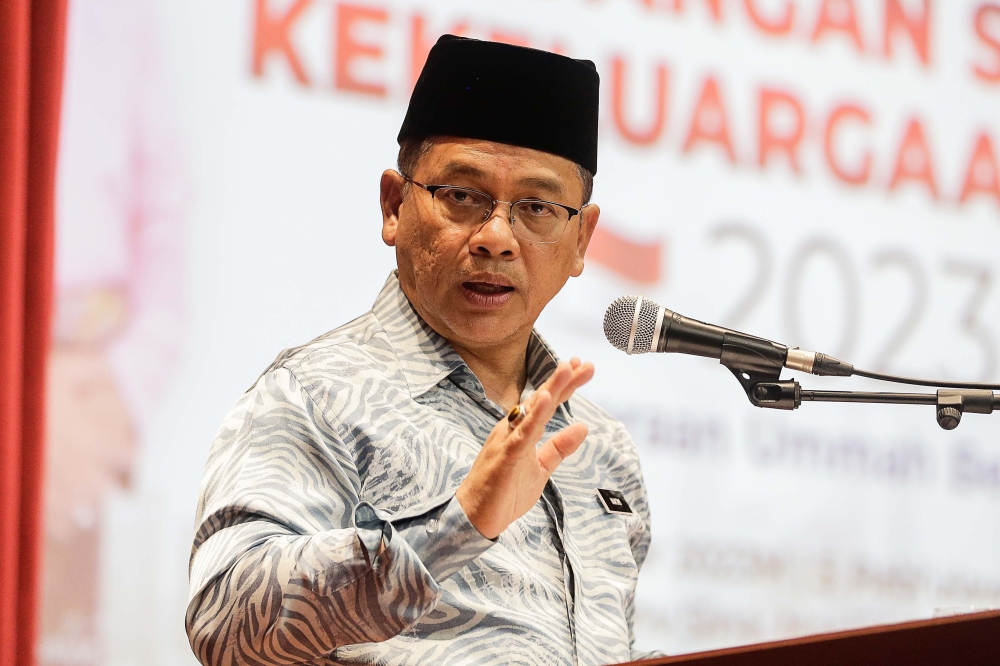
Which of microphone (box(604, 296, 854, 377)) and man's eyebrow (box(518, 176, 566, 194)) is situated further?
man's eyebrow (box(518, 176, 566, 194))

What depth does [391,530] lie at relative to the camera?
133 centimetres

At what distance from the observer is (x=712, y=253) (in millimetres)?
3205

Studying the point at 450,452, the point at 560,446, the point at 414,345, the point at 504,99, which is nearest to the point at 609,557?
the point at 450,452

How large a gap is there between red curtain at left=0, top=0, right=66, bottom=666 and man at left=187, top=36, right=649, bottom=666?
0.91m

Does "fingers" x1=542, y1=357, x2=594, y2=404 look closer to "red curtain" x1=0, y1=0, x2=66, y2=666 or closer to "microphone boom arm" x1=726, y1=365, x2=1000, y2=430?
"microphone boom arm" x1=726, y1=365, x2=1000, y2=430

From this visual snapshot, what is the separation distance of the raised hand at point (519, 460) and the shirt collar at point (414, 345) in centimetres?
47

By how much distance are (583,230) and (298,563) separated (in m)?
0.98

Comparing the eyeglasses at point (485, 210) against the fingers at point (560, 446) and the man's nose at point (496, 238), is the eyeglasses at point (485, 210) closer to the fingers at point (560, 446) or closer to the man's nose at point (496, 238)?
the man's nose at point (496, 238)

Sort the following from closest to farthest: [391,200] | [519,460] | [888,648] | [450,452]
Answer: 1. [888,648]
2. [519,460]
3. [450,452]
4. [391,200]

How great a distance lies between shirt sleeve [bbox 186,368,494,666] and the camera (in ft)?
4.32

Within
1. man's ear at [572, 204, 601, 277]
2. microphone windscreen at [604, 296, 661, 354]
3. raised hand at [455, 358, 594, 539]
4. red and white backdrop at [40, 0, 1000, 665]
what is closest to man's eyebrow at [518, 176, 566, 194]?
man's ear at [572, 204, 601, 277]

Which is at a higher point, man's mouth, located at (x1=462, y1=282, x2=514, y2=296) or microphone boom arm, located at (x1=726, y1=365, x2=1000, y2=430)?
man's mouth, located at (x1=462, y1=282, x2=514, y2=296)

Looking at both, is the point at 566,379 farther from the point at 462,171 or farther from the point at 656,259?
the point at 656,259

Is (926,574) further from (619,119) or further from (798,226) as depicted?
(619,119)
